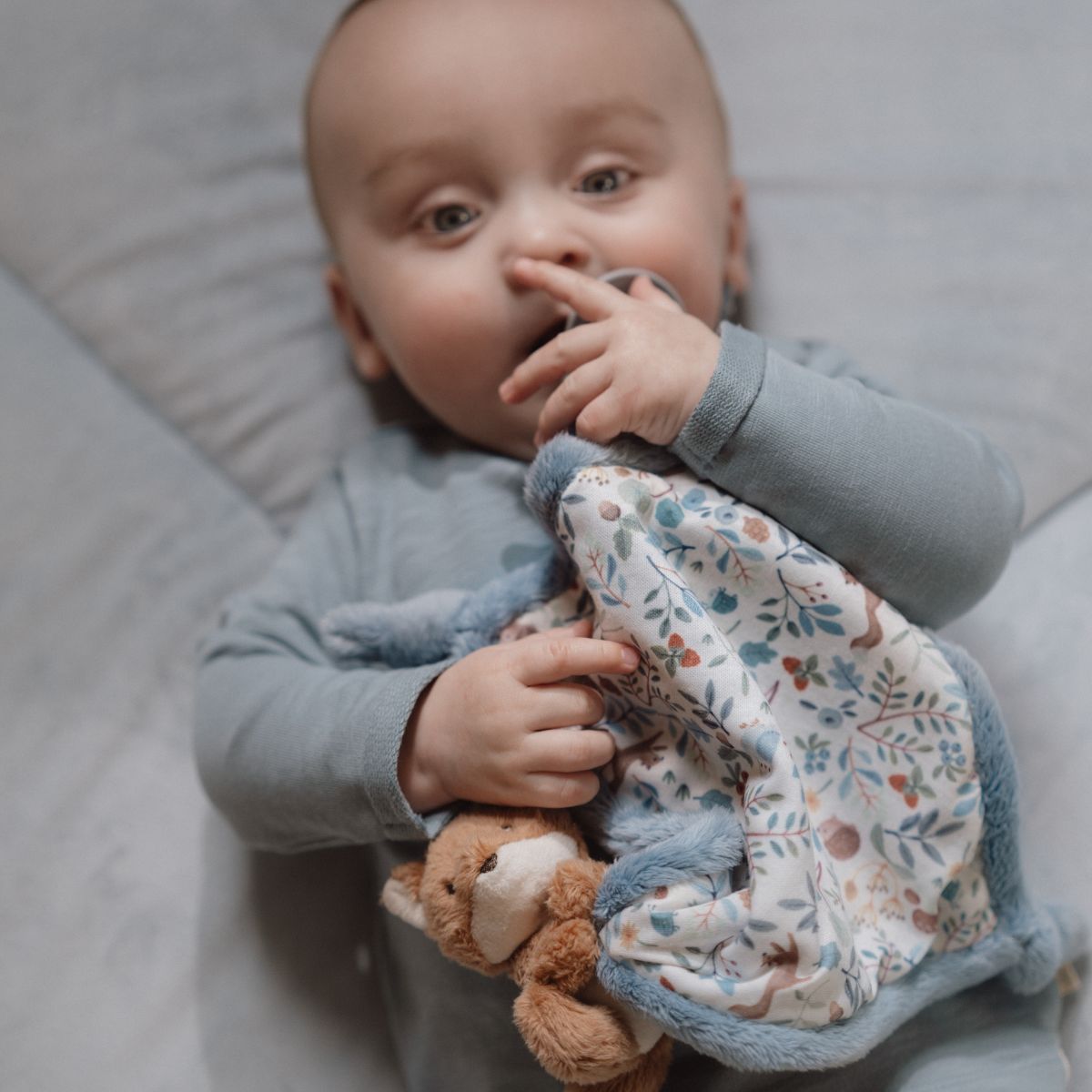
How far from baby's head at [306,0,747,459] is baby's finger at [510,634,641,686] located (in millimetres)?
269

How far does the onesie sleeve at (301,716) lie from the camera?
85 cm

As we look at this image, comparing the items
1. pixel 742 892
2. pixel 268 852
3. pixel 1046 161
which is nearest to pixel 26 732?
pixel 268 852

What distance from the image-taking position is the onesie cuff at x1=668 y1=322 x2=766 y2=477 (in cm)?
81

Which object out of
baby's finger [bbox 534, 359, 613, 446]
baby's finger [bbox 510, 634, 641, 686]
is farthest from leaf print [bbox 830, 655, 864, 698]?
baby's finger [bbox 534, 359, 613, 446]

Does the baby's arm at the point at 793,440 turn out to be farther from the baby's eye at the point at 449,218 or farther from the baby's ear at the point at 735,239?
the baby's ear at the point at 735,239

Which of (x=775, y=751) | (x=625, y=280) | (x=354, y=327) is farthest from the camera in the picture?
(x=354, y=327)

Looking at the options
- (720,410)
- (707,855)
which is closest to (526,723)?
(707,855)

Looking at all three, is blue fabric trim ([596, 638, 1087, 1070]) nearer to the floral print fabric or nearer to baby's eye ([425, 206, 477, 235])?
the floral print fabric

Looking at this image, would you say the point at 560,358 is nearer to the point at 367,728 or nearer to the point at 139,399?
the point at 367,728

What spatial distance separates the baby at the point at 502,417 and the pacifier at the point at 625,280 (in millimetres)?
11

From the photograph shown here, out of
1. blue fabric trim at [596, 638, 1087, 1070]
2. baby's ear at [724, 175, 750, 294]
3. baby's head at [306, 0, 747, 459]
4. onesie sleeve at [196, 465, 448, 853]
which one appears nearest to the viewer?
blue fabric trim at [596, 638, 1087, 1070]

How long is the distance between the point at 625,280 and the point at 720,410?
0.19 metres

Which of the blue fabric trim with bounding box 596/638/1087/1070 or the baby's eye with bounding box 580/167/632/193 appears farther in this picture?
the baby's eye with bounding box 580/167/632/193

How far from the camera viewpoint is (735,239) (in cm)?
117
